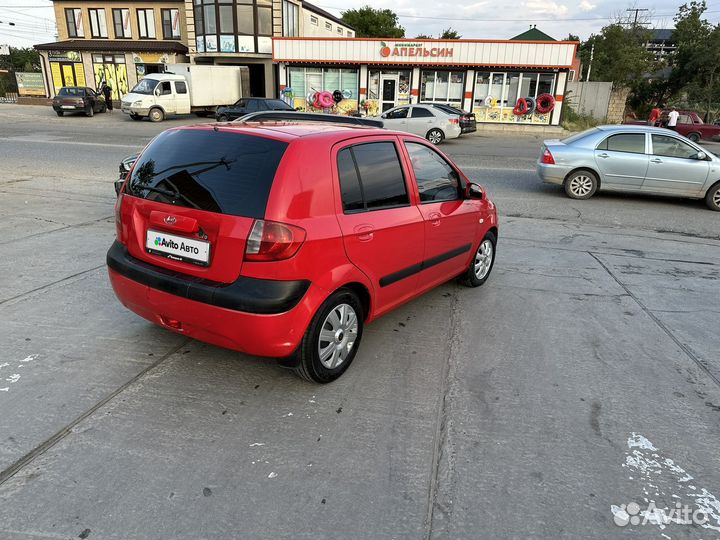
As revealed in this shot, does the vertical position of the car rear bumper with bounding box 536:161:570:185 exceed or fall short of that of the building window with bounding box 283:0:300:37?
it falls short

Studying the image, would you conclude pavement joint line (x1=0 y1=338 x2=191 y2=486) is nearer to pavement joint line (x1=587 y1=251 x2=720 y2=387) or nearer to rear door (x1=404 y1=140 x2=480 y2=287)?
rear door (x1=404 y1=140 x2=480 y2=287)

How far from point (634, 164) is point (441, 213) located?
761 cm

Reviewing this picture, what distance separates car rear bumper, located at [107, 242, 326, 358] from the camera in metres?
2.96

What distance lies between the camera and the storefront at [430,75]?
28.3 m

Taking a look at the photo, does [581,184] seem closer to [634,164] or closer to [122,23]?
[634,164]

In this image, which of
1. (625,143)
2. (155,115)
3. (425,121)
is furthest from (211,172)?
(155,115)

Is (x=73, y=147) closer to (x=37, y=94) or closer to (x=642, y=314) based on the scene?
(x=642, y=314)

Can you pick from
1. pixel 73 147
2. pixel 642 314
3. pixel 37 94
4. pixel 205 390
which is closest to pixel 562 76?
pixel 73 147

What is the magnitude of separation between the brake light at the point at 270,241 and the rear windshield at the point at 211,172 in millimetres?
82

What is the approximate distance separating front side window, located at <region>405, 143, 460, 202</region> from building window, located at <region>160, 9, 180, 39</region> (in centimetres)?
4061

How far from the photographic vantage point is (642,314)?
486 centimetres

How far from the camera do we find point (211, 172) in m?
3.17

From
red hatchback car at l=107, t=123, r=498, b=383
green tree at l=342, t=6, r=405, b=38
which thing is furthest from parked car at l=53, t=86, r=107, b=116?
green tree at l=342, t=6, r=405, b=38

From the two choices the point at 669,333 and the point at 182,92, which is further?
the point at 182,92
